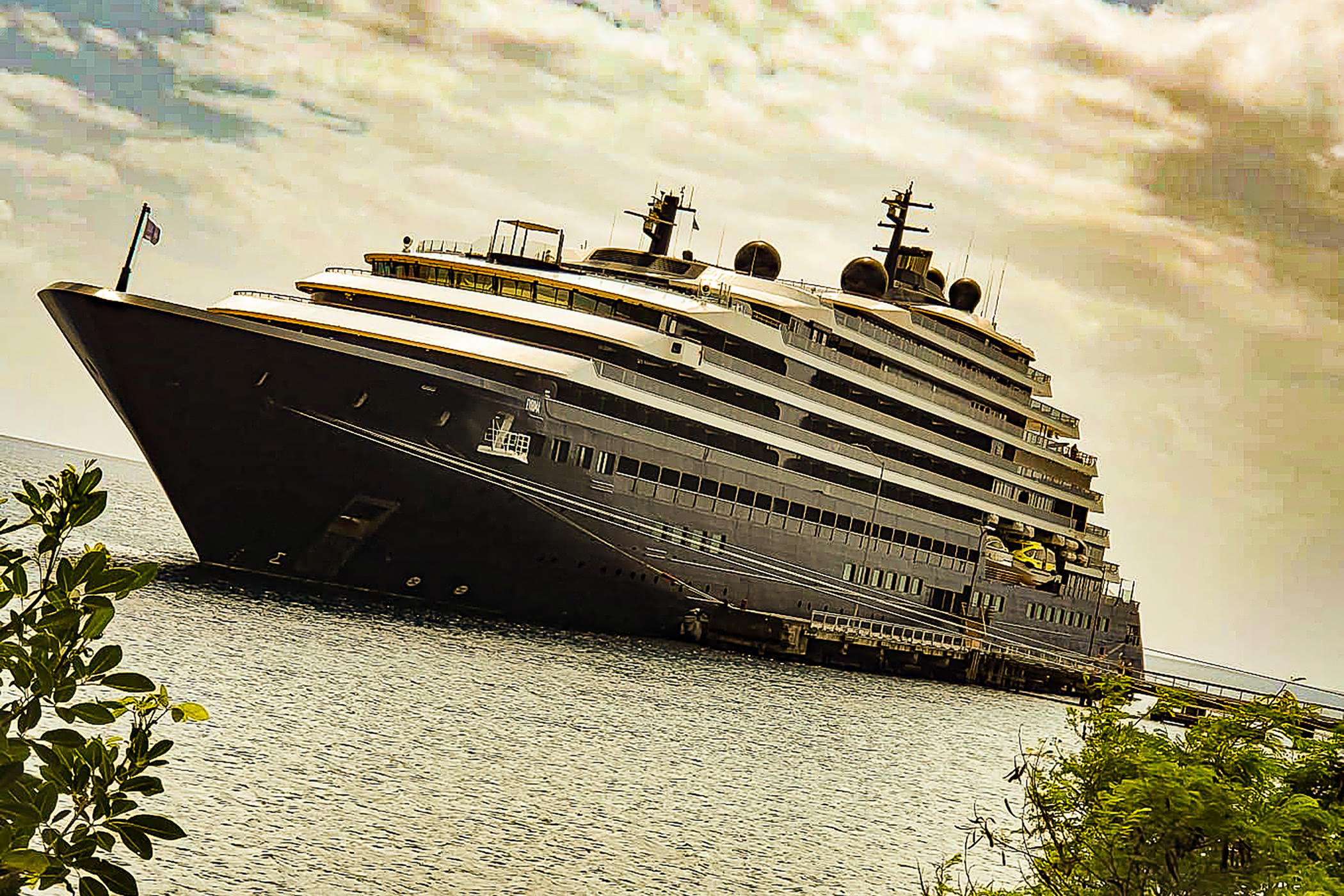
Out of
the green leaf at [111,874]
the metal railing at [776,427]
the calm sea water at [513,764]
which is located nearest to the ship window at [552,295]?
the metal railing at [776,427]

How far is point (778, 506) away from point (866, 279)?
16381 mm

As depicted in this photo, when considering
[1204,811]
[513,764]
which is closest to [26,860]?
[1204,811]

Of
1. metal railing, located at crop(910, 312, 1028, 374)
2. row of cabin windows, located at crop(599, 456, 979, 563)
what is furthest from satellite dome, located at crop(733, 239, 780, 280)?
row of cabin windows, located at crop(599, 456, 979, 563)

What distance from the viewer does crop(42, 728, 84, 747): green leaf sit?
14.3 feet

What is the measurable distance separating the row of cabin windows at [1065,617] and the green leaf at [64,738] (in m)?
52.8

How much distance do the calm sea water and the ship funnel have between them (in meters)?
26.5

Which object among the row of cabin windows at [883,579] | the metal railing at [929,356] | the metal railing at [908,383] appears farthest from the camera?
the metal railing at [929,356]

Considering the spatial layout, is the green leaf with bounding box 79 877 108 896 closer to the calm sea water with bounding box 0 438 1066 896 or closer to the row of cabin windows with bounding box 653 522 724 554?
the calm sea water with bounding box 0 438 1066 896

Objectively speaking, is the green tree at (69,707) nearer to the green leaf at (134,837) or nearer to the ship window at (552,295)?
the green leaf at (134,837)

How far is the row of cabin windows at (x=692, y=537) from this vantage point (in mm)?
35906

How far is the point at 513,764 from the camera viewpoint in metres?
21.3

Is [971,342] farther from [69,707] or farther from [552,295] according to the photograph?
[69,707]

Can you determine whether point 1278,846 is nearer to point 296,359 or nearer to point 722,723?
point 722,723

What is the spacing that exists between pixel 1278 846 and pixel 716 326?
97.7 ft
